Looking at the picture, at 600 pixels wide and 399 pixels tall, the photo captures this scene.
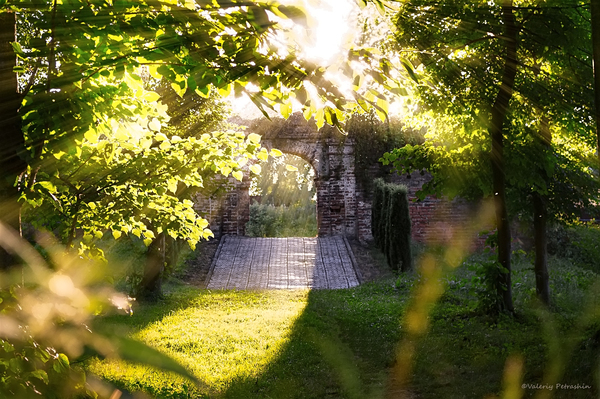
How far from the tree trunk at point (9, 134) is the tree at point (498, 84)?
15.6ft

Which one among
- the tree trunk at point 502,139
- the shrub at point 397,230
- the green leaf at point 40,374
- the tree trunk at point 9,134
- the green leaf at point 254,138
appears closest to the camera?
the green leaf at point 40,374

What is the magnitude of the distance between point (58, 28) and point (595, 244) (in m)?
14.4

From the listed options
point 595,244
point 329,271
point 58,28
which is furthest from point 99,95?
point 595,244

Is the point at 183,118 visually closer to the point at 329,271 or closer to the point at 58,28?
the point at 329,271

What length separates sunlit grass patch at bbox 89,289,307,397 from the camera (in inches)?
198

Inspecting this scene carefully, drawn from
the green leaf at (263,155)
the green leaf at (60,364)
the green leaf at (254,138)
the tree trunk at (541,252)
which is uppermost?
the green leaf at (254,138)

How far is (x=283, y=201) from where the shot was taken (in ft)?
119

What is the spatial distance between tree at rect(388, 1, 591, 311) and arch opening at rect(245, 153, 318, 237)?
58.0 feet

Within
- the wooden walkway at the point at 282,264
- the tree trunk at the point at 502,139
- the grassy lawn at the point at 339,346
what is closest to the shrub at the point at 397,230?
the wooden walkway at the point at 282,264

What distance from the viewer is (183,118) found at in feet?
34.3

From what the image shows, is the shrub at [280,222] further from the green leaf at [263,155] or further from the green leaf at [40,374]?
the green leaf at [40,374]

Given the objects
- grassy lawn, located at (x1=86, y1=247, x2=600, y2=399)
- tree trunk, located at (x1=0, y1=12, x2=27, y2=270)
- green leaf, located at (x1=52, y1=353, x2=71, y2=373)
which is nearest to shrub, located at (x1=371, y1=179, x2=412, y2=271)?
grassy lawn, located at (x1=86, y1=247, x2=600, y2=399)

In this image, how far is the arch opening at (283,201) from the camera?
25.2 meters

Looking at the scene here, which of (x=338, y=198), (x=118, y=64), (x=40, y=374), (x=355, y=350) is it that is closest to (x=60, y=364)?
(x=40, y=374)
